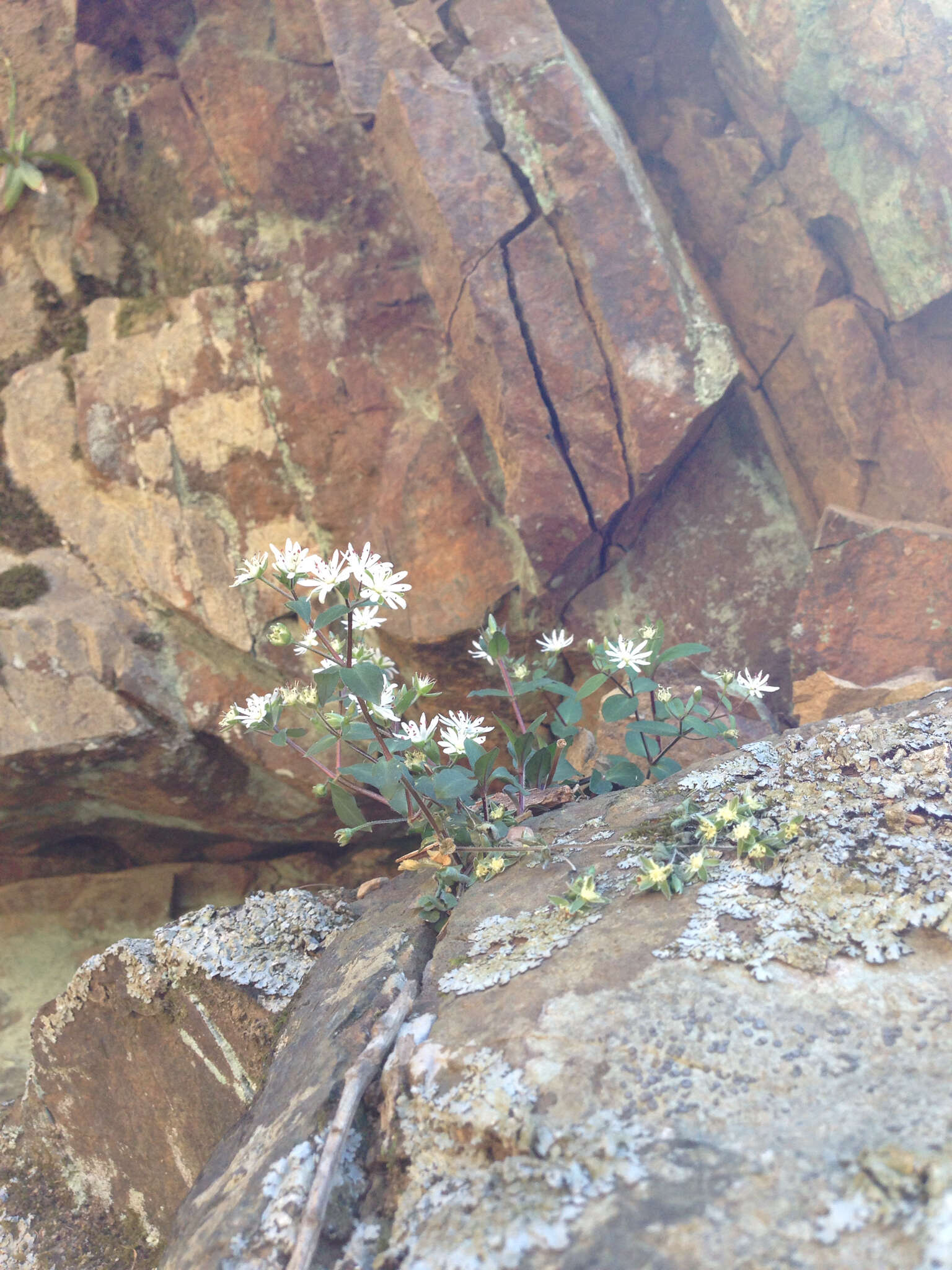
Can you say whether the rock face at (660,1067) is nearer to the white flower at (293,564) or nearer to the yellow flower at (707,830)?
the yellow flower at (707,830)

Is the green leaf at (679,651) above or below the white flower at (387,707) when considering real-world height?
below

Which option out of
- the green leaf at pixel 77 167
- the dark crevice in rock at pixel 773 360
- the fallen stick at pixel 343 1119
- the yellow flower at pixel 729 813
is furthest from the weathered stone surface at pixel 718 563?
the green leaf at pixel 77 167

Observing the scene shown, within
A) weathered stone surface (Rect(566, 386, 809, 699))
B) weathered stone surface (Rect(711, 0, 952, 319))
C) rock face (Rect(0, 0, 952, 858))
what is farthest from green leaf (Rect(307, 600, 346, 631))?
weathered stone surface (Rect(711, 0, 952, 319))

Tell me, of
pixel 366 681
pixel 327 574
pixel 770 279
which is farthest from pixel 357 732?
pixel 770 279

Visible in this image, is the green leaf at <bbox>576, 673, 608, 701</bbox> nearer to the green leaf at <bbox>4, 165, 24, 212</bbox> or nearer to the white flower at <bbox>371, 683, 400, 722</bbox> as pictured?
the white flower at <bbox>371, 683, 400, 722</bbox>

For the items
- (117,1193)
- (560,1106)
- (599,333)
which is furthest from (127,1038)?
(599,333)
